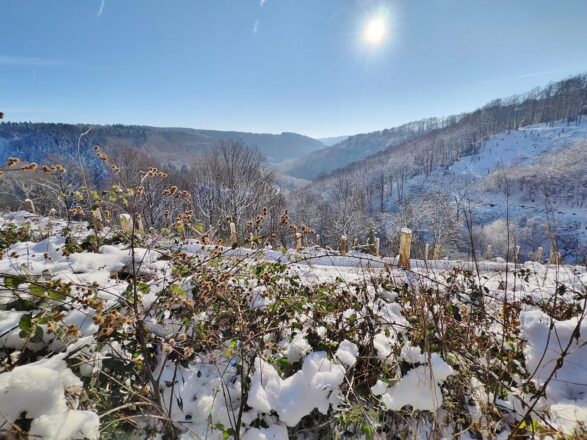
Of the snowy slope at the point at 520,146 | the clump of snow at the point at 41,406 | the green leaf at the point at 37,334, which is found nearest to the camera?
the clump of snow at the point at 41,406

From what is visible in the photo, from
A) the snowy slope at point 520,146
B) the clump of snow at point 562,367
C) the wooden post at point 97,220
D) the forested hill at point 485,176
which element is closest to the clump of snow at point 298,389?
the clump of snow at point 562,367

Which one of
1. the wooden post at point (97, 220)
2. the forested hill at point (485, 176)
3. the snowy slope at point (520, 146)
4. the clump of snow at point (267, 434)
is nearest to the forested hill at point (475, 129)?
the forested hill at point (485, 176)

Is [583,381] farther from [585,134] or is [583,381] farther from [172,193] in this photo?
[585,134]

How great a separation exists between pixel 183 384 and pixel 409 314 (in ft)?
6.41

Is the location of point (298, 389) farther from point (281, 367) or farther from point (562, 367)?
point (562, 367)

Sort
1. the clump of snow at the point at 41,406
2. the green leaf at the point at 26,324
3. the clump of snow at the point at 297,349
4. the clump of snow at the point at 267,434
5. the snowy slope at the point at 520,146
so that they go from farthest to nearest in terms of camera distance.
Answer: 1. the snowy slope at the point at 520,146
2. the clump of snow at the point at 297,349
3. the clump of snow at the point at 267,434
4. the green leaf at the point at 26,324
5. the clump of snow at the point at 41,406

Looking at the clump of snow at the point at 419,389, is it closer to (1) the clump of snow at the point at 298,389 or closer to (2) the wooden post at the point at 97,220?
(1) the clump of snow at the point at 298,389

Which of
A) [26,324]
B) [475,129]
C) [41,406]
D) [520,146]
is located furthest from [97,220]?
[475,129]

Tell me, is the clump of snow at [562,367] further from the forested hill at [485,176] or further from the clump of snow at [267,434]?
the forested hill at [485,176]

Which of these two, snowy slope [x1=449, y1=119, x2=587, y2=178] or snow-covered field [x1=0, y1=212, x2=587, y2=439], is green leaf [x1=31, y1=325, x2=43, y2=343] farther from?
snowy slope [x1=449, y1=119, x2=587, y2=178]

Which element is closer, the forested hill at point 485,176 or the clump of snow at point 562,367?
the clump of snow at point 562,367

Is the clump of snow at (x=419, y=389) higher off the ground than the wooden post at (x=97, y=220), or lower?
lower

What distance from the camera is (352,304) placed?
2.65 m

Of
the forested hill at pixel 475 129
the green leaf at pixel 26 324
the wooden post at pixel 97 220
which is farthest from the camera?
the forested hill at pixel 475 129
